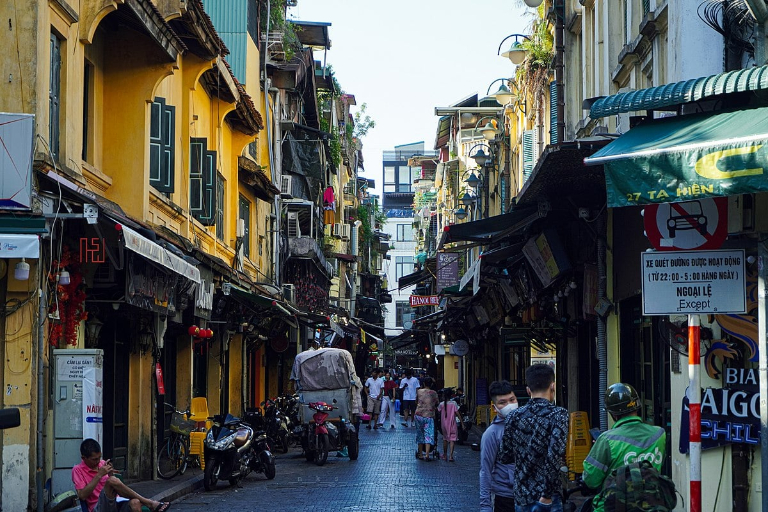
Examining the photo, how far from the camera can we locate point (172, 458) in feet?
61.8

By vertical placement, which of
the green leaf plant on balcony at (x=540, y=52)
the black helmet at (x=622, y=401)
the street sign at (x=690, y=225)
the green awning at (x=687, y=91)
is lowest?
the black helmet at (x=622, y=401)

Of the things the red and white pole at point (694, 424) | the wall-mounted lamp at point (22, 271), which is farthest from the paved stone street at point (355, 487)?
the red and white pole at point (694, 424)

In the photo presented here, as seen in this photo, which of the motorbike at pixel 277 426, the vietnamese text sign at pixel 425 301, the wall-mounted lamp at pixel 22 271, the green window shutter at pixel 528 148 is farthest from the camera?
the vietnamese text sign at pixel 425 301

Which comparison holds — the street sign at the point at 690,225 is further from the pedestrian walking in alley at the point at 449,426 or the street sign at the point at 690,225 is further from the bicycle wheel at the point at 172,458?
the pedestrian walking in alley at the point at 449,426

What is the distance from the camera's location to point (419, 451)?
78.3ft

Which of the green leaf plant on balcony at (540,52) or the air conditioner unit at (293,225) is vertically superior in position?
the green leaf plant on balcony at (540,52)

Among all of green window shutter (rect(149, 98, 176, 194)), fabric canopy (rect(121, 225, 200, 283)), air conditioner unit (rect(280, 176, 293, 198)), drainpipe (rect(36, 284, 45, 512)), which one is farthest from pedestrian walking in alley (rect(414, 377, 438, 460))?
air conditioner unit (rect(280, 176, 293, 198))

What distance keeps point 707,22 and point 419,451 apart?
15.1 m

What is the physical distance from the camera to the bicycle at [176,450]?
1848 cm

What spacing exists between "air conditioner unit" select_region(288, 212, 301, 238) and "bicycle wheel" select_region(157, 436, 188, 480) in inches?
842

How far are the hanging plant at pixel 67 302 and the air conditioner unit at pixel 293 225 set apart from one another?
25.3 m

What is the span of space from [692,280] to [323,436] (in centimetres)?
1528

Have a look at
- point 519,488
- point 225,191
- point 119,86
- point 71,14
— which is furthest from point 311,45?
point 519,488

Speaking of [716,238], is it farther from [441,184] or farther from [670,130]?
[441,184]
